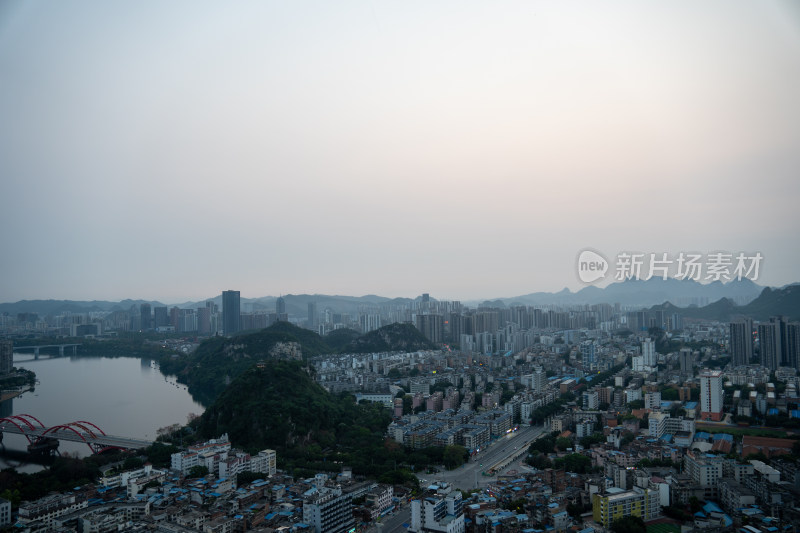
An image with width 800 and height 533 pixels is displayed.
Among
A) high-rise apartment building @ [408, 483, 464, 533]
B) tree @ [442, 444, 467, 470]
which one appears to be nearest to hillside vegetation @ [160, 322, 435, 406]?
tree @ [442, 444, 467, 470]

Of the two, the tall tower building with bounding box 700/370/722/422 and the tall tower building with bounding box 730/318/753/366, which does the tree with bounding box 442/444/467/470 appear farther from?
the tall tower building with bounding box 730/318/753/366

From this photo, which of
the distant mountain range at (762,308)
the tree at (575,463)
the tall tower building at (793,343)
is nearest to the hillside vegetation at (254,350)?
the tree at (575,463)

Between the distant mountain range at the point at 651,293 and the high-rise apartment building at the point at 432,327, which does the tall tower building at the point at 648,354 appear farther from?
the distant mountain range at the point at 651,293

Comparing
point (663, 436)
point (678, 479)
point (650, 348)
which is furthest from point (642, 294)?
point (678, 479)

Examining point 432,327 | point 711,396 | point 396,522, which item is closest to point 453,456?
point 396,522

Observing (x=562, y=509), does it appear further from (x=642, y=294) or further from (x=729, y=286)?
(x=642, y=294)

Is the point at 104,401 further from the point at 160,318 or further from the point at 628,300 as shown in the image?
the point at 628,300
